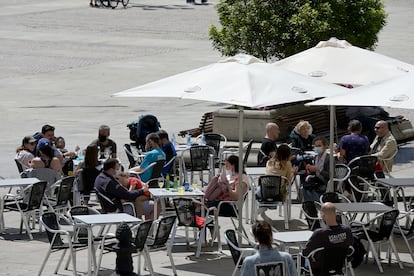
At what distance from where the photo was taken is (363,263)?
1568cm

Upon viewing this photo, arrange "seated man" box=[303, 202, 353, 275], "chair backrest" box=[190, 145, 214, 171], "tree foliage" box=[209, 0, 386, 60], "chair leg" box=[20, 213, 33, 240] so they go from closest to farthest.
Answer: "seated man" box=[303, 202, 353, 275], "chair leg" box=[20, 213, 33, 240], "chair backrest" box=[190, 145, 214, 171], "tree foliage" box=[209, 0, 386, 60]

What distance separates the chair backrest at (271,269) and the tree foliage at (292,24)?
13.6m

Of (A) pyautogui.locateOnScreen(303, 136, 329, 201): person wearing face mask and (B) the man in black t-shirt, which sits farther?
(B) the man in black t-shirt

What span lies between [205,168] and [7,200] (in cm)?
357

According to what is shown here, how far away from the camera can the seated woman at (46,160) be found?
714 inches

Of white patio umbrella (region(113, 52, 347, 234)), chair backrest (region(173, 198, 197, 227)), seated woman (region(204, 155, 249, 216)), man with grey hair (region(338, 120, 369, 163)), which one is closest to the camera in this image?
white patio umbrella (region(113, 52, 347, 234))

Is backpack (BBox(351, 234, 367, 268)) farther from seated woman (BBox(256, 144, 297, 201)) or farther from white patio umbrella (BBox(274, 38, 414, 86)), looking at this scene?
white patio umbrella (BBox(274, 38, 414, 86))

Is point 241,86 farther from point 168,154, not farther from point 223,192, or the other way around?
point 168,154

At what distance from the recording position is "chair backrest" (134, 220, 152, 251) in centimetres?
1438

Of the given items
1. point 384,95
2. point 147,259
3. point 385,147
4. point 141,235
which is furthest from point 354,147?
point 141,235

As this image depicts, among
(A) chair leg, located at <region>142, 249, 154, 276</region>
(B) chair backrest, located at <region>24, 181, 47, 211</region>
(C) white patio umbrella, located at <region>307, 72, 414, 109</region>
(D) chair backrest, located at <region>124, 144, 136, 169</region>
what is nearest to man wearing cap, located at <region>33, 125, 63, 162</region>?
(D) chair backrest, located at <region>124, 144, 136, 169</region>

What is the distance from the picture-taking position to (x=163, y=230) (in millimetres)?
15016

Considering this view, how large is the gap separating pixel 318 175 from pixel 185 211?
271 centimetres

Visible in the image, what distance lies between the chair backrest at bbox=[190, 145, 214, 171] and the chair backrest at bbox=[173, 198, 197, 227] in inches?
158
